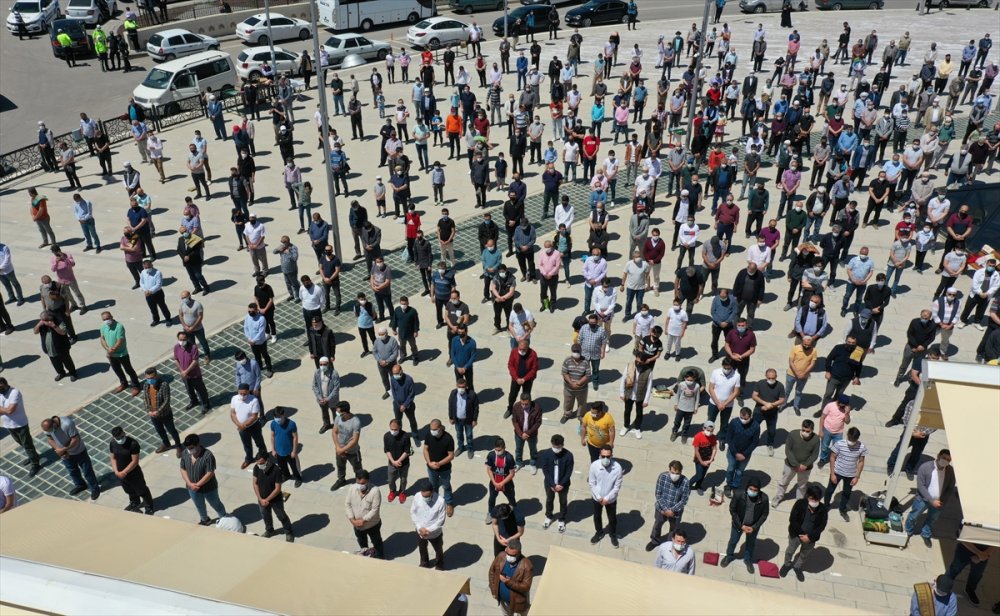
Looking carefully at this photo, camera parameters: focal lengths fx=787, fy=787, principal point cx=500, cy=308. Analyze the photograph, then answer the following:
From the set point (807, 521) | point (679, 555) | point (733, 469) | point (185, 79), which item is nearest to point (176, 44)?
point (185, 79)

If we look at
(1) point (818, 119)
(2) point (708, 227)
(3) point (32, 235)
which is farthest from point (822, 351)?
(3) point (32, 235)

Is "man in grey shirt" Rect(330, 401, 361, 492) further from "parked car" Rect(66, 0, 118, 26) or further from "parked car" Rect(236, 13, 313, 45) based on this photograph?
"parked car" Rect(66, 0, 118, 26)

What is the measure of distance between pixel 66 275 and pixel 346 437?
833 cm

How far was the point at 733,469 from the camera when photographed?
11.1 m

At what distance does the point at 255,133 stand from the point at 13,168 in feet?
23.8

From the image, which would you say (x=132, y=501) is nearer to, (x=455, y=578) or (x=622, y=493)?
(x=455, y=578)

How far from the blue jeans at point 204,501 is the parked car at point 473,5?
38.1 metres

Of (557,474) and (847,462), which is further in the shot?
(847,462)

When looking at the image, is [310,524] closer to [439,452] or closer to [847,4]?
[439,452]

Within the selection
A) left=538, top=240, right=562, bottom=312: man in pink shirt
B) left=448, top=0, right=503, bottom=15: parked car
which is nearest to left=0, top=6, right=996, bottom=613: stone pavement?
left=538, top=240, right=562, bottom=312: man in pink shirt

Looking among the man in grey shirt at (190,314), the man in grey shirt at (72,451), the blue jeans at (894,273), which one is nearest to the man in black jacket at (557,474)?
the man in grey shirt at (72,451)

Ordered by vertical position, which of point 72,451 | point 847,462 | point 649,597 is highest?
point 649,597

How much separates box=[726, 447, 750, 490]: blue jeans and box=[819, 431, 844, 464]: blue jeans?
47.3 inches

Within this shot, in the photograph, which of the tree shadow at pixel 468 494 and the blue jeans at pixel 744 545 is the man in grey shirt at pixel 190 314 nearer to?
the tree shadow at pixel 468 494
